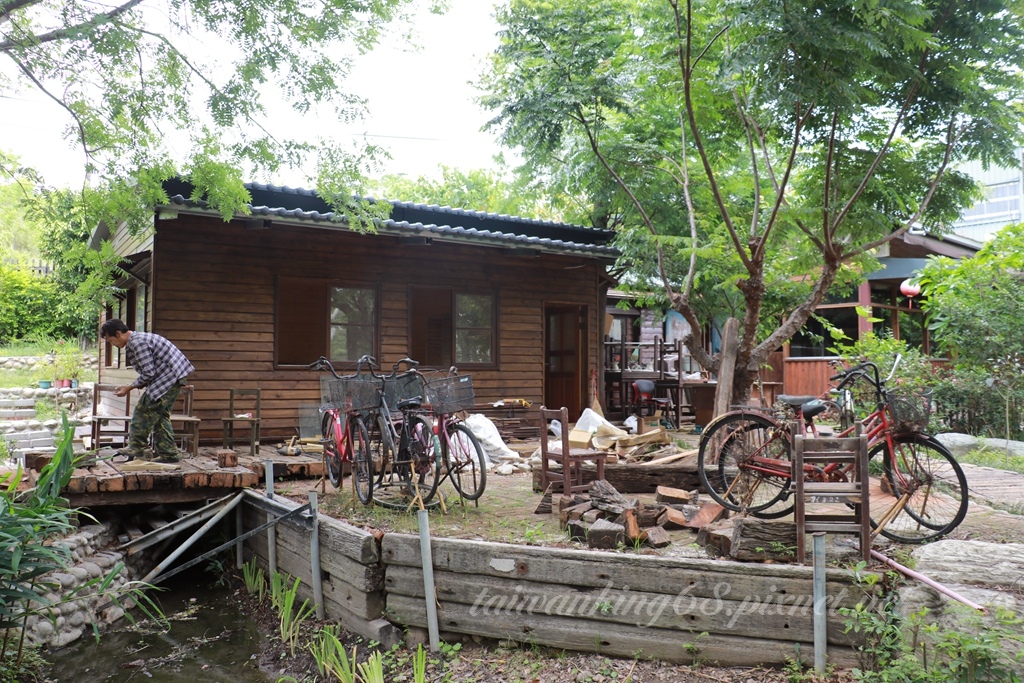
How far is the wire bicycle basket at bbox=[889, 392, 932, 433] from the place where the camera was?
4691 millimetres

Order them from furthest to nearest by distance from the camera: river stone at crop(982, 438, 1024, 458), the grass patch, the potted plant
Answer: the potted plant → river stone at crop(982, 438, 1024, 458) → the grass patch

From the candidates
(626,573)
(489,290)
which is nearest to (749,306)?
(626,573)

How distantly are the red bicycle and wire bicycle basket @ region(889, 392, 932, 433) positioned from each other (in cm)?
382

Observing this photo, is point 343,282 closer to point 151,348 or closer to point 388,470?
point 151,348

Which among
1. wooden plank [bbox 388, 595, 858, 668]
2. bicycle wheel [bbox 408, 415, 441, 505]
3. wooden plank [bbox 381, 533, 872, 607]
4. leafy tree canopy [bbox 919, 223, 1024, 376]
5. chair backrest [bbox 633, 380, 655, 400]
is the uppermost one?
leafy tree canopy [bbox 919, 223, 1024, 376]

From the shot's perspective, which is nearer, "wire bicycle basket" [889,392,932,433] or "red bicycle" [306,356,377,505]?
"wire bicycle basket" [889,392,932,433]

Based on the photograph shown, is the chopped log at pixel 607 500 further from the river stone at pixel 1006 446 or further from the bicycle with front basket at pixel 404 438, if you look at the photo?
the river stone at pixel 1006 446

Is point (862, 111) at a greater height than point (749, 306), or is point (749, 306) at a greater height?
point (862, 111)

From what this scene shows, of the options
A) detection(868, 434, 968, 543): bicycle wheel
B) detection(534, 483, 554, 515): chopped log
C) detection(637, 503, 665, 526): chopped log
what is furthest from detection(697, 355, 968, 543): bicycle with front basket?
detection(534, 483, 554, 515): chopped log

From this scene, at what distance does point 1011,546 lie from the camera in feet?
13.0

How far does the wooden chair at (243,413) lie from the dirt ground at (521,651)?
2453 millimetres

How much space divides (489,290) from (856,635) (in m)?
8.12

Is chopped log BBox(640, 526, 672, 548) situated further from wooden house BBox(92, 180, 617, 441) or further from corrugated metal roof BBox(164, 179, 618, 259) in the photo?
wooden house BBox(92, 180, 617, 441)

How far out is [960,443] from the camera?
8852 millimetres
